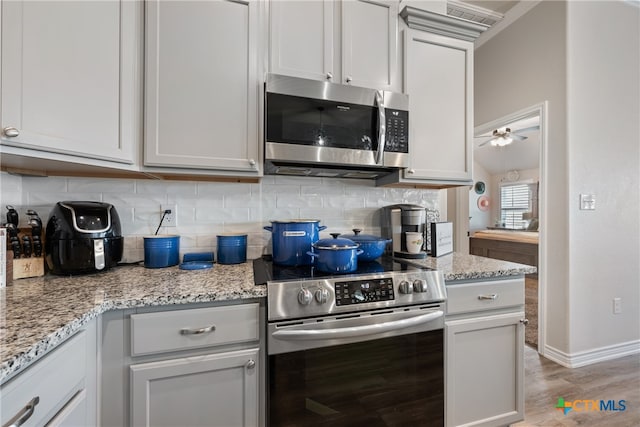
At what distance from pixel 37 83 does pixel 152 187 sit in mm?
678

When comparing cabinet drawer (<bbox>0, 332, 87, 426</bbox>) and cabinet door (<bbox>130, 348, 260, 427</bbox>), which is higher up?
cabinet drawer (<bbox>0, 332, 87, 426</bbox>)

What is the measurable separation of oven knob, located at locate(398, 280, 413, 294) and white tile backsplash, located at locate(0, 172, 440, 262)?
715mm

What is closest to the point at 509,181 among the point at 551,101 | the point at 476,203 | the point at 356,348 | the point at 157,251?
the point at 476,203

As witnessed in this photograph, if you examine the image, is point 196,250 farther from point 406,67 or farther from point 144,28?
point 406,67

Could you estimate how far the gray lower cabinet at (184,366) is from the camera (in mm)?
984

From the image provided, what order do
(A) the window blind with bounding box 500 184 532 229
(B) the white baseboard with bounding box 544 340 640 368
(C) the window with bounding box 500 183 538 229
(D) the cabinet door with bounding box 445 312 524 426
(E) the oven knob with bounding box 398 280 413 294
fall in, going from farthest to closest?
(A) the window blind with bounding box 500 184 532 229 < (C) the window with bounding box 500 183 538 229 < (B) the white baseboard with bounding box 544 340 640 368 < (D) the cabinet door with bounding box 445 312 524 426 < (E) the oven knob with bounding box 398 280 413 294

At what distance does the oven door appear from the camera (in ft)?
3.61

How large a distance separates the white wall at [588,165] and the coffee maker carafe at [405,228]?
134 centimetres

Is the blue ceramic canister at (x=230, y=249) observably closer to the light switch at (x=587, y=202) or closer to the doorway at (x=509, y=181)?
the light switch at (x=587, y=202)

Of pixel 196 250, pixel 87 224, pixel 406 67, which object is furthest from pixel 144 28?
pixel 406 67

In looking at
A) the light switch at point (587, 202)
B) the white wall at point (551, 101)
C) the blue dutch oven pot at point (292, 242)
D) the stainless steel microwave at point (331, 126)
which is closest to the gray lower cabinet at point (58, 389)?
the blue dutch oven pot at point (292, 242)

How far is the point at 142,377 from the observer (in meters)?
0.99

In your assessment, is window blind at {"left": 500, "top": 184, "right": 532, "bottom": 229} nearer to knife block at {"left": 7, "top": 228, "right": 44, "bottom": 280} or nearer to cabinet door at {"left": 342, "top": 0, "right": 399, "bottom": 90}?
cabinet door at {"left": 342, "top": 0, "right": 399, "bottom": 90}

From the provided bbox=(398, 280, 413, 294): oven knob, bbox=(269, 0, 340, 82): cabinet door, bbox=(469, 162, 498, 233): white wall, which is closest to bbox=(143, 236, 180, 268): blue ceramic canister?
bbox=(269, 0, 340, 82): cabinet door
